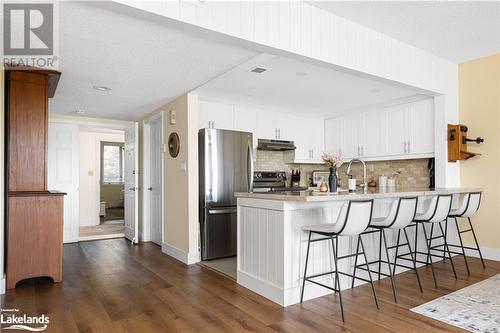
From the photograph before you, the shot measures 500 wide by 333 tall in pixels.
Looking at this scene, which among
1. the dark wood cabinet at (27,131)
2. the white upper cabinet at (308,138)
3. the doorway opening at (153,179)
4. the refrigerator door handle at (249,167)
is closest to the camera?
the dark wood cabinet at (27,131)

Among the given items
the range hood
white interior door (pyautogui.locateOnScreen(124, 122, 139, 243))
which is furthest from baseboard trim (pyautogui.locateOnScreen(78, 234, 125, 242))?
the range hood

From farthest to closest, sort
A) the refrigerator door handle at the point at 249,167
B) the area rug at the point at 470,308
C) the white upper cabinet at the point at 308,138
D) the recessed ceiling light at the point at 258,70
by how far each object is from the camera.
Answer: the white upper cabinet at the point at 308,138, the refrigerator door handle at the point at 249,167, the recessed ceiling light at the point at 258,70, the area rug at the point at 470,308

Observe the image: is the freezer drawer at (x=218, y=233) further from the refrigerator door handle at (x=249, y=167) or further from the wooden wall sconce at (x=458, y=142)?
the wooden wall sconce at (x=458, y=142)

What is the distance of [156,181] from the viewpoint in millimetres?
5645

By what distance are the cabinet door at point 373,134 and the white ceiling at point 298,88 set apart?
209 millimetres

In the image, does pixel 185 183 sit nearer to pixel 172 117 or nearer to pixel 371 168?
pixel 172 117

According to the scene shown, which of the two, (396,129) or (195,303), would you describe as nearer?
(195,303)

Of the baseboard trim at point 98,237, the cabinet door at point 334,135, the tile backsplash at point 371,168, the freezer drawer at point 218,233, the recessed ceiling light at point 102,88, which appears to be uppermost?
the recessed ceiling light at point 102,88

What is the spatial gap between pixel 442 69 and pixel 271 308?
3.69m

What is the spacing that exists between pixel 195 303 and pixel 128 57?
2.39 m

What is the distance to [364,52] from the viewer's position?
128 inches

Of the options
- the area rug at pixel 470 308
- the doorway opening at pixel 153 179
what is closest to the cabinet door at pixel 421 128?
the area rug at pixel 470 308
